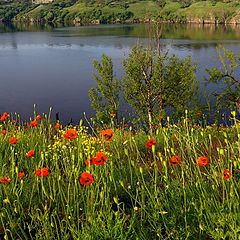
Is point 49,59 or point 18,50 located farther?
point 18,50

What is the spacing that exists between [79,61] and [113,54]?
8.40 metres

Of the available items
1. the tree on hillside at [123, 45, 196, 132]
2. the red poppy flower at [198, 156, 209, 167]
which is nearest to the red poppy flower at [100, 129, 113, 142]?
the red poppy flower at [198, 156, 209, 167]

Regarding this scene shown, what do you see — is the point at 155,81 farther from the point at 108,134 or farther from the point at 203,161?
the point at 203,161

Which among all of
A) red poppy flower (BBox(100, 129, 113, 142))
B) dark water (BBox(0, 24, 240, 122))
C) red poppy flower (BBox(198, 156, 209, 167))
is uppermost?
red poppy flower (BBox(100, 129, 113, 142))

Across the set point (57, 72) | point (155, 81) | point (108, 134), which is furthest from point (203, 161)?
point (57, 72)

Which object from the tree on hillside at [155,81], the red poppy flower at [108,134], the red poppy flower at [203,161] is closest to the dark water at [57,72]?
the tree on hillside at [155,81]

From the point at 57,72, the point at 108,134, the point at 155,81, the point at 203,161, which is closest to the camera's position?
the point at 203,161

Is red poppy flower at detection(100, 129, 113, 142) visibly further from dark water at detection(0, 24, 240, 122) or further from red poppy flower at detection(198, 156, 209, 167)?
dark water at detection(0, 24, 240, 122)

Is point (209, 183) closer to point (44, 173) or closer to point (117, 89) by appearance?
point (44, 173)

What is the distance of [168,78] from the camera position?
39.6m

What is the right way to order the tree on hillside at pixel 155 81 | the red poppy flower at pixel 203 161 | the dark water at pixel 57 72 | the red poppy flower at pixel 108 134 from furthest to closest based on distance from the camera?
the dark water at pixel 57 72
the tree on hillside at pixel 155 81
the red poppy flower at pixel 108 134
the red poppy flower at pixel 203 161

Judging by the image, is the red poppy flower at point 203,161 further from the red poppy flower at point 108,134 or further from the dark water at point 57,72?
the dark water at point 57,72

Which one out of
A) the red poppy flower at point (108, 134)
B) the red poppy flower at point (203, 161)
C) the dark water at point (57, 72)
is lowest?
the dark water at point (57, 72)

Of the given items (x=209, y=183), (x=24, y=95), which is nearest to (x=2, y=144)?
(x=209, y=183)
